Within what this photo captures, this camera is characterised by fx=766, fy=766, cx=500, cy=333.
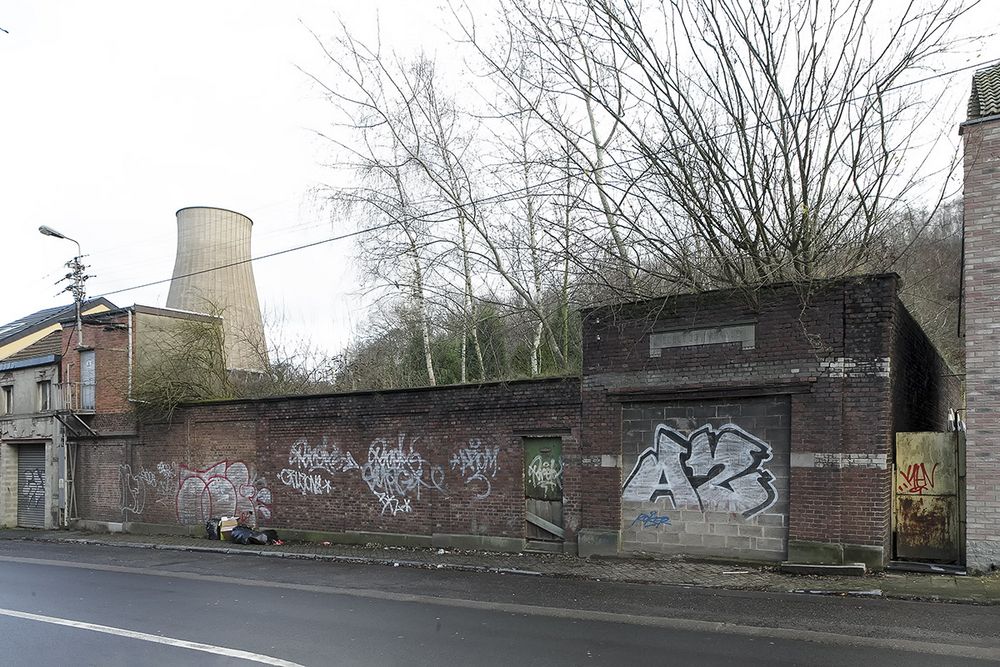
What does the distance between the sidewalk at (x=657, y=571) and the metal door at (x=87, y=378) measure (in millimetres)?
7208

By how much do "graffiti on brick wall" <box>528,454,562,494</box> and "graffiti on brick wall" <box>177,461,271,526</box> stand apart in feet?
23.5

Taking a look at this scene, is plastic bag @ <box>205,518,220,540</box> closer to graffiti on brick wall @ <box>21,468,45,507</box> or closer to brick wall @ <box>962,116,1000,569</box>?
graffiti on brick wall @ <box>21,468,45,507</box>

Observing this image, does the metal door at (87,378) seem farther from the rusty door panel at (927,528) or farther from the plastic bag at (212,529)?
the rusty door panel at (927,528)

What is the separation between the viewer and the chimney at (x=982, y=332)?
34.4ft

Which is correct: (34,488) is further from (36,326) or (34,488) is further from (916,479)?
(916,479)

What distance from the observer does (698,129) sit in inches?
517

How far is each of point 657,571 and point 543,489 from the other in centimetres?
296

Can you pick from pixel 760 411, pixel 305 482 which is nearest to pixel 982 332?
pixel 760 411

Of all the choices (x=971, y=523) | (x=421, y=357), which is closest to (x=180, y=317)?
(x=421, y=357)

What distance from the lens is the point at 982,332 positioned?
10.7 metres

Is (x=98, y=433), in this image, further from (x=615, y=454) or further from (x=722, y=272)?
(x=722, y=272)

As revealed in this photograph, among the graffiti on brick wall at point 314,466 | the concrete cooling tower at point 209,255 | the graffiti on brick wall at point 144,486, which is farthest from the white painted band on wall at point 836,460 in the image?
the concrete cooling tower at point 209,255

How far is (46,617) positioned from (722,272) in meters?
11.3

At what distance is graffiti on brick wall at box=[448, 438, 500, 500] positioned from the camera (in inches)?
574
